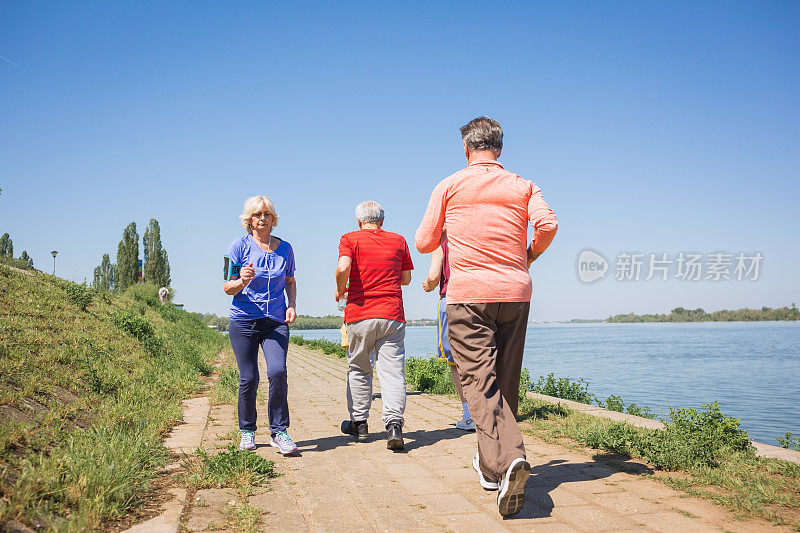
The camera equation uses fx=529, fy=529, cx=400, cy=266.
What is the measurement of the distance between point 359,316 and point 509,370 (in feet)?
5.55

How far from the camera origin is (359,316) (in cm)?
437

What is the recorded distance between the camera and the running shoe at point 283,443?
3.90 meters

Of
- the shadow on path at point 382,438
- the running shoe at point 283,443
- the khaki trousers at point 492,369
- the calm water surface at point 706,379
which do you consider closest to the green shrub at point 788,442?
the calm water surface at point 706,379

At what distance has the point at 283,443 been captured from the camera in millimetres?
3924

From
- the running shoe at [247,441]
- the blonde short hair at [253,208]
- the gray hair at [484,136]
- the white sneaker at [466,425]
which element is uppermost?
the gray hair at [484,136]

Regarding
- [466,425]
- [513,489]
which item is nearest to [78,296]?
[466,425]

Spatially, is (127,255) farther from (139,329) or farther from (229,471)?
(229,471)

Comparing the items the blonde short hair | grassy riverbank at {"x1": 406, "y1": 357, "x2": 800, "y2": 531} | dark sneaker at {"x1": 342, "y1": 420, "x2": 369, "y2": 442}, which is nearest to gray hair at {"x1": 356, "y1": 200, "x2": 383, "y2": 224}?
the blonde short hair

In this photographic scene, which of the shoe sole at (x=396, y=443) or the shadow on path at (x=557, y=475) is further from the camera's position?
the shoe sole at (x=396, y=443)

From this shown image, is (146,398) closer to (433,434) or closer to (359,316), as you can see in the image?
(359,316)

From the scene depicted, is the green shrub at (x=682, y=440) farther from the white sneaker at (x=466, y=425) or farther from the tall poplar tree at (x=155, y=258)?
the tall poplar tree at (x=155, y=258)

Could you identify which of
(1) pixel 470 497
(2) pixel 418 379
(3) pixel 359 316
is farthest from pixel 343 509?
(2) pixel 418 379

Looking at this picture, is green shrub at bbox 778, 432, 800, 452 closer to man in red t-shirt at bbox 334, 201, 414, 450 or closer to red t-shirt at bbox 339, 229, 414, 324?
man in red t-shirt at bbox 334, 201, 414, 450

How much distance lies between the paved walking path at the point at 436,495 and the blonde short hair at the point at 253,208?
172 centimetres
